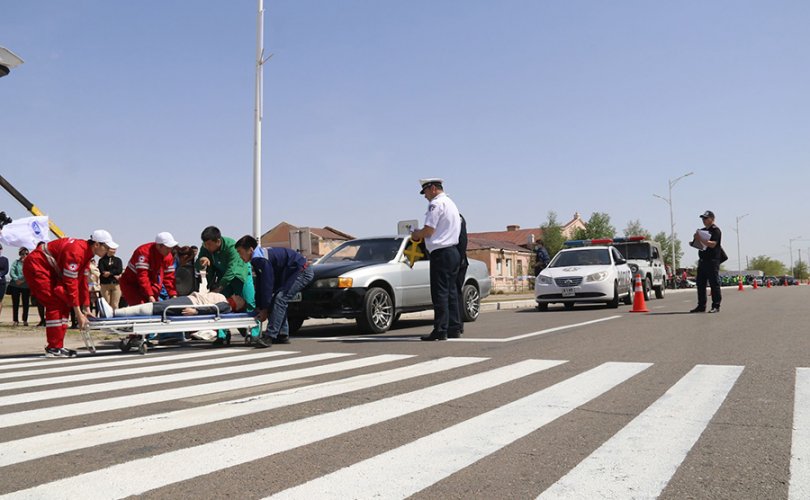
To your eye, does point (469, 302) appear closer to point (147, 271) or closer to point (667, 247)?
point (147, 271)

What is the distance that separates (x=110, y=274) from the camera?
1241cm

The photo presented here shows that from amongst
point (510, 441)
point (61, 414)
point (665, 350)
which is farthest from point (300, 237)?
point (510, 441)

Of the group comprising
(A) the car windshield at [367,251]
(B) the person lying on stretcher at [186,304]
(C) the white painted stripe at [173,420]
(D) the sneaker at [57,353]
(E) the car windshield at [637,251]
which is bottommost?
(C) the white painted stripe at [173,420]

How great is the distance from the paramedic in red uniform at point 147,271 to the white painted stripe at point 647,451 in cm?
696

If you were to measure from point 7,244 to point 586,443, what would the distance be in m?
9.74

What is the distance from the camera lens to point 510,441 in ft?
11.1

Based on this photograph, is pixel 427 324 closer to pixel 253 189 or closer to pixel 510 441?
pixel 253 189

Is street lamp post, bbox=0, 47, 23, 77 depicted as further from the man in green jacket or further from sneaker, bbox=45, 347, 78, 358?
sneaker, bbox=45, 347, 78, 358

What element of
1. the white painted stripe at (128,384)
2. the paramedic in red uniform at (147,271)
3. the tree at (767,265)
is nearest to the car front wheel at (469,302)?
the paramedic in red uniform at (147,271)

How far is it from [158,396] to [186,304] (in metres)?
3.67

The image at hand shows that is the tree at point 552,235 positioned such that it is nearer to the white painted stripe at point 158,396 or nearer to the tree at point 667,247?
the tree at point 667,247

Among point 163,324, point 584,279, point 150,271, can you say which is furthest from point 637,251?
point 163,324

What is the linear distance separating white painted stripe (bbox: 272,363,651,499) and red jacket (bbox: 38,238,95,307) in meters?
5.57

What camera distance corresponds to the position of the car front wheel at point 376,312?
990cm
